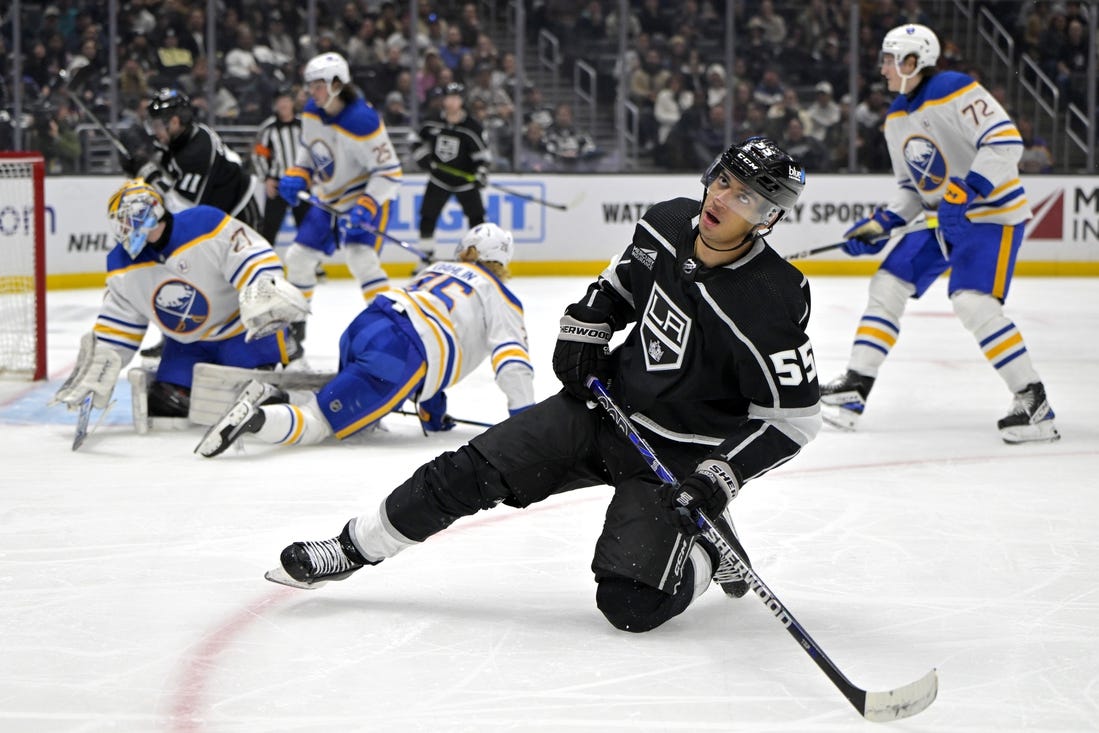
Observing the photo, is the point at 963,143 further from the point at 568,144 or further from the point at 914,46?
the point at 568,144

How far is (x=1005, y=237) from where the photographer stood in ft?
14.6

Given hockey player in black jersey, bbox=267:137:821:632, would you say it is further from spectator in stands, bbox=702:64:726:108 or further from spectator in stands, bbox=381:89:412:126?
spectator in stands, bbox=702:64:726:108

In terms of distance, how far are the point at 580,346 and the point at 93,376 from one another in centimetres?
208

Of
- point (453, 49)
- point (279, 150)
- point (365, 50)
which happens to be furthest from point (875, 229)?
point (365, 50)

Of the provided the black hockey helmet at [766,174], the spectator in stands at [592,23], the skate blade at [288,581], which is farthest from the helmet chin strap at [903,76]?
the spectator in stands at [592,23]

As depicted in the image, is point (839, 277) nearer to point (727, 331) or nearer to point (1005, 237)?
point (1005, 237)

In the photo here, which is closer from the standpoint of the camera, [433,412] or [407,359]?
[407,359]

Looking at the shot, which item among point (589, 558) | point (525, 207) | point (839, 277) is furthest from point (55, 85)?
point (589, 558)

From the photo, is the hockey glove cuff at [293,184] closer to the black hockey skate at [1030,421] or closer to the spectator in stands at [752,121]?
the black hockey skate at [1030,421]

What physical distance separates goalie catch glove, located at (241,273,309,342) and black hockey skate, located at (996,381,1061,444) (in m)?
2.11

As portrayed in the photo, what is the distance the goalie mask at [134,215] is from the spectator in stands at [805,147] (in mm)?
6457

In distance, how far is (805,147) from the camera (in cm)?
995

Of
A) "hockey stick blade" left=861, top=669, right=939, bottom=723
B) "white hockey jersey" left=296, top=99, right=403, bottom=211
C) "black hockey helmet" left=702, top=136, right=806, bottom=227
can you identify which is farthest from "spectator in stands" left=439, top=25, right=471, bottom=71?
"hockey stick blade" left=861, top=669, right=939, bottom=723

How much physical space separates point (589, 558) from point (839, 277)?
7.01 m
